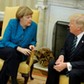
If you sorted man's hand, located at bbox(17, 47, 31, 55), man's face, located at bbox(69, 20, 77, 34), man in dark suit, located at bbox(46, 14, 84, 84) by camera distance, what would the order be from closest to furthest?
man in dark suit, located at bbox(46, 14, 84, 84) < man's face, located at bbox(69, 20, 77, 34) < man's hand, located at bbox(17, 47, 31, 55)

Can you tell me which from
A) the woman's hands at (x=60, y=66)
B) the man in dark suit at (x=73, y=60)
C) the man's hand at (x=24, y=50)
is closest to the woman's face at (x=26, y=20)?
the man's hand at (x=24, y=50)

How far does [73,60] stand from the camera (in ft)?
8.61

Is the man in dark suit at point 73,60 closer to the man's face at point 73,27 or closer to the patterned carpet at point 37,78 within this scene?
the man's face at point 73,27

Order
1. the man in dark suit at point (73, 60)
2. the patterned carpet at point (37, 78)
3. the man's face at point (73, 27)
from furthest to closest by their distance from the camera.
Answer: the patterned carpet at point (37, 78) → the man's face at point (73, 27) → the man in dark suit at point (73, 60)

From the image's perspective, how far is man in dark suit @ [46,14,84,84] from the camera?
2.46 metres

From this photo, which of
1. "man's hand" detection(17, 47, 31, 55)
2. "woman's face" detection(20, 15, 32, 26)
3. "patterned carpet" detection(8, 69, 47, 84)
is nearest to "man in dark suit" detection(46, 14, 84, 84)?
"man's hand" detection(17, 47, 31, 55)

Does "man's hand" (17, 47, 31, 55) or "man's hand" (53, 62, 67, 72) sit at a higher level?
"man's hand" (17, 47, 31, 55)

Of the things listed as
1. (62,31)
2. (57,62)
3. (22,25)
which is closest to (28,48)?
(22,25)

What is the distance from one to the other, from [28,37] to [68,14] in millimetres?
1038

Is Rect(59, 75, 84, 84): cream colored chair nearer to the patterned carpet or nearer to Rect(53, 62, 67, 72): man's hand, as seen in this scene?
Rect(53, 62, 67, 72): man's hand

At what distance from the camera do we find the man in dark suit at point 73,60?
96.9 inches

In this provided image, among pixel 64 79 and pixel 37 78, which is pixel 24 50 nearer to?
pixel 64 79

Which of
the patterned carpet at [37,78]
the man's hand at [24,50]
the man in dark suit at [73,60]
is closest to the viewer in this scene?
the man in dark suit at [73,60]

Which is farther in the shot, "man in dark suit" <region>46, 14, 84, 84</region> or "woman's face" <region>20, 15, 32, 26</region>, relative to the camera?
"woman's face" <region>20, 15, 32, 26</region>
